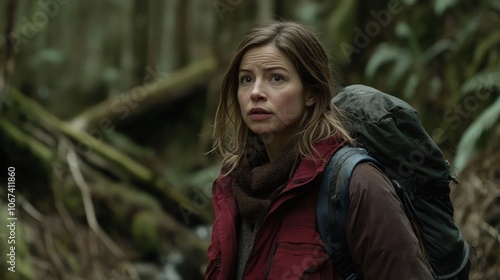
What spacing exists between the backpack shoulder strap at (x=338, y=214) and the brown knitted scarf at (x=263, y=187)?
0.20 meters

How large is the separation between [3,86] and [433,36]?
15.5 feet

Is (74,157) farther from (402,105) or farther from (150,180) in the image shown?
(402,105)

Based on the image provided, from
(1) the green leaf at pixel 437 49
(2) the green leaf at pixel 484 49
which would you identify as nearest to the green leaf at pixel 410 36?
(1) the green leaf at pixel 437 49

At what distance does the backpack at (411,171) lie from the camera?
2.02 metres

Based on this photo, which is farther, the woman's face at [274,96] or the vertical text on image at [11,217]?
the vertical text on image at [11,217]

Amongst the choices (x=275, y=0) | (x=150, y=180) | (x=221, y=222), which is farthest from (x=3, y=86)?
(x=275, y=0)

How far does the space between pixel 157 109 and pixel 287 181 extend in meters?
8.00

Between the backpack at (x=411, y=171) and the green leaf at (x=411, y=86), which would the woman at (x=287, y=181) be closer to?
the backpack at (x=411, y=171)

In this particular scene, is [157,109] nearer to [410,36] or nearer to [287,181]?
[410,36]
